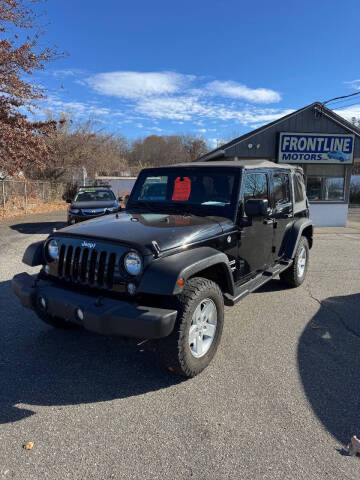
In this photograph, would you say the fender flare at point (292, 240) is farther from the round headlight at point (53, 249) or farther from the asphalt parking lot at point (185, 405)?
the round headlight at point (53, 249)

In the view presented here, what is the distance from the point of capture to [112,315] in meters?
2.58

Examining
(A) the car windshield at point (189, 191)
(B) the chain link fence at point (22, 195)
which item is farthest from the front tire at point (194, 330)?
(B) the chain link fence at point (22, 195)

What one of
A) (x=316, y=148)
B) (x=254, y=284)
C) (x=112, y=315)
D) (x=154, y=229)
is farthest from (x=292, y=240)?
(x=316, y=148)

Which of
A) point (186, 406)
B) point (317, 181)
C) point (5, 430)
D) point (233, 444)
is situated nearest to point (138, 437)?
point (186, 406)

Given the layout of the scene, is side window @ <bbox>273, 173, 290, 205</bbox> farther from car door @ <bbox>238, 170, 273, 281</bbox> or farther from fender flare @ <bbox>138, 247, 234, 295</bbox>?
fender flare @ <bbox>138, 247, 234, 295</bbox>

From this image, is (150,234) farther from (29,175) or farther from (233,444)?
(29,175)

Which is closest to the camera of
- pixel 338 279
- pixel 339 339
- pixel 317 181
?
pixel 339 339

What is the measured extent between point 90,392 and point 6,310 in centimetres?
233

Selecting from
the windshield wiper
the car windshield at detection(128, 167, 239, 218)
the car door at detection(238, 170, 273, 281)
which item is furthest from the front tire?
the windshield wiper

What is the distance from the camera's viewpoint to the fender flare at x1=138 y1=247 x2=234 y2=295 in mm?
2629

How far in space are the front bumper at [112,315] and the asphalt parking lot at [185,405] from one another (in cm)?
65

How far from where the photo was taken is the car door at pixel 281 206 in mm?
4816

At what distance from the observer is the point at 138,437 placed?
2.40m

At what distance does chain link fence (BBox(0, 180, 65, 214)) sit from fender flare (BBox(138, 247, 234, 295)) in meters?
15.8
